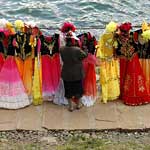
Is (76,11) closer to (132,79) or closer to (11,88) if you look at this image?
(132,79)

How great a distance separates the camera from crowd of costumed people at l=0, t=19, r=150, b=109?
9.57 metres

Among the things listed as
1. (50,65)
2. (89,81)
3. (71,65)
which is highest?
(71,65)

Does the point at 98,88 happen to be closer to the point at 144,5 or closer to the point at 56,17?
the point at 56,17

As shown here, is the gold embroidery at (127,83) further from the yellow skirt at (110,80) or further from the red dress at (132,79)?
the yellow skirt at (110,80)

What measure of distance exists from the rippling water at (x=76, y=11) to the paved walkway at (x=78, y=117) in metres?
7.81

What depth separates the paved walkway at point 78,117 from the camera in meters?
9.23

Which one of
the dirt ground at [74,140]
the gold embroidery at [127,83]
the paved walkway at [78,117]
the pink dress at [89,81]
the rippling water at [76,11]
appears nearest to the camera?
the dirt ground at [74,140]

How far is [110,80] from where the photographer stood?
32.6ft

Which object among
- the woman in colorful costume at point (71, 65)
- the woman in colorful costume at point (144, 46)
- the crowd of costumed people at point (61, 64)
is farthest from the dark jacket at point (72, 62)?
the woman in colorful costume at point (144, 46)

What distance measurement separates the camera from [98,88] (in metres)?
10.3

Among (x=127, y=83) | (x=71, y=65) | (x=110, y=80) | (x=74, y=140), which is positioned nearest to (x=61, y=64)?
(x=71, y=65)

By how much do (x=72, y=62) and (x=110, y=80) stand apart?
0.91 meters

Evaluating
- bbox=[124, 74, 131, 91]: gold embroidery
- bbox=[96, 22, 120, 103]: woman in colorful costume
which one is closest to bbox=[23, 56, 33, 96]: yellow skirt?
bbox=[96, 22, 120, 103]: woman in colorful costume

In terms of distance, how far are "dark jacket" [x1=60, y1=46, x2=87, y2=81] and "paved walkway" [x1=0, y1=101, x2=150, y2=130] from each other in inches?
24.8
